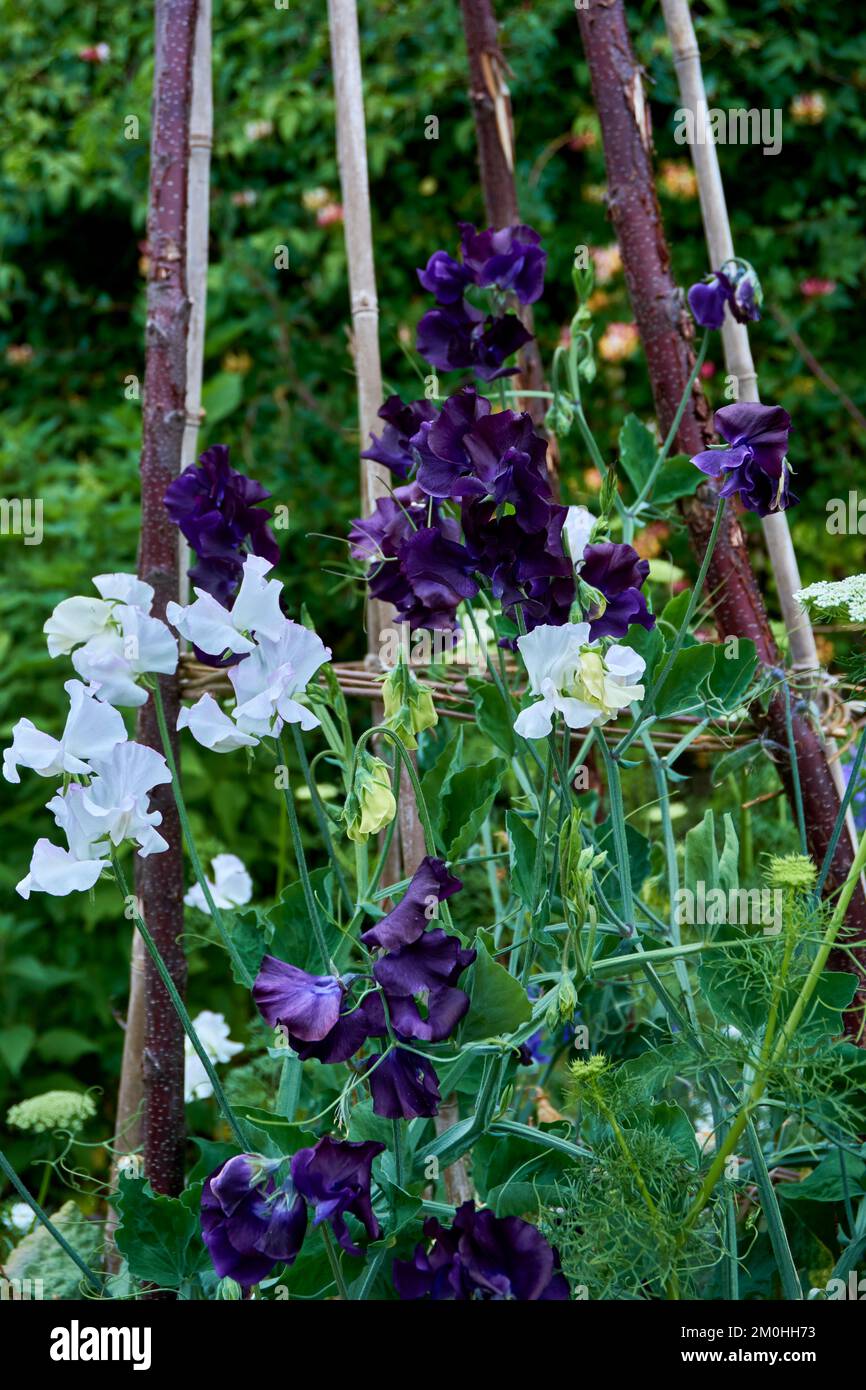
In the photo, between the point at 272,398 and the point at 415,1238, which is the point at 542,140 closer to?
the point at 272,398

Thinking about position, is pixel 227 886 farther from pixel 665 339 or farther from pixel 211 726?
pixel 665 339

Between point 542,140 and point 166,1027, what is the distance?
2238 millimetres

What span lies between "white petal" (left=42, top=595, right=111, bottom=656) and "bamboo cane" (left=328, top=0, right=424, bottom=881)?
0.42m

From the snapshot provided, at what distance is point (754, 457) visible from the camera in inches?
30.6

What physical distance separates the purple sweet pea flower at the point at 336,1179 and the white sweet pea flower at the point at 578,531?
0.36 metres

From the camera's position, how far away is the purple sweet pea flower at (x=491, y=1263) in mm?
719

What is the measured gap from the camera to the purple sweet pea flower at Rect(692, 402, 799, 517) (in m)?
0.77

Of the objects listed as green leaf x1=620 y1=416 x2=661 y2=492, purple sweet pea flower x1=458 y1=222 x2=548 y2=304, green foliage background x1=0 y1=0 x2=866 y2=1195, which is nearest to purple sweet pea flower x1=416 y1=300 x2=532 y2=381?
purple sweet pea flower x1=458 y1=222 x2=548 y2=304

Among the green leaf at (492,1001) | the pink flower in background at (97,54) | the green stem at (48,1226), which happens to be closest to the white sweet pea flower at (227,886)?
the green stem at (48,1226)

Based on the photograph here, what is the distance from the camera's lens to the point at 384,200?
2918mm

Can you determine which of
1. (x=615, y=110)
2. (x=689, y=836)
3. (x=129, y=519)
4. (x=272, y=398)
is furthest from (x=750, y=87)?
(x=689, y=836)

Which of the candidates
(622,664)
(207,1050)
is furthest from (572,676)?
(207,1050)

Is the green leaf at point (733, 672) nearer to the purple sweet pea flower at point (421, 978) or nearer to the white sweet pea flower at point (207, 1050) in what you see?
the purple sweet pea flower at point (421, 978)

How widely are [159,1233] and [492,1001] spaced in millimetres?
268
